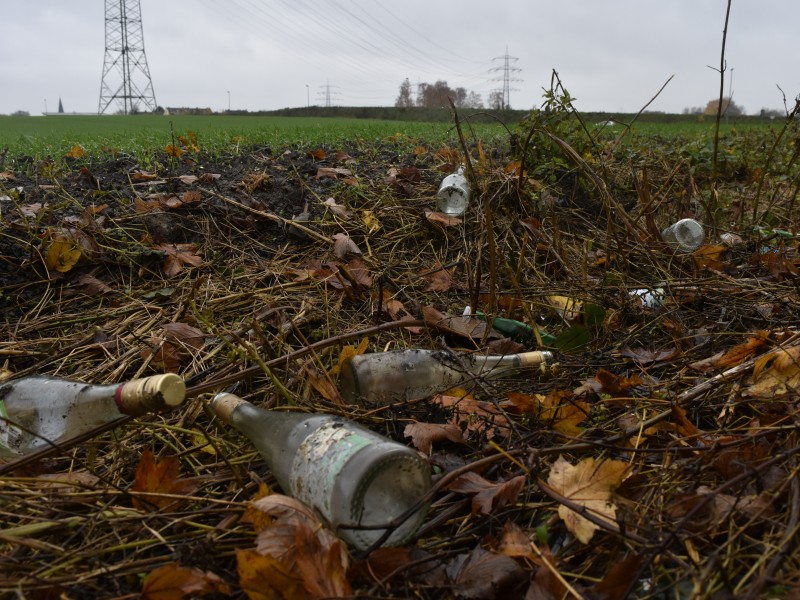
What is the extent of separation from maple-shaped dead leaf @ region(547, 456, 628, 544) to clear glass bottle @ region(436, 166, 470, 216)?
6.14 ft

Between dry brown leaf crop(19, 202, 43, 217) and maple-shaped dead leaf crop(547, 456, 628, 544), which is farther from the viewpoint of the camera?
dry brown leaf crop(19, 202, 43, 217)

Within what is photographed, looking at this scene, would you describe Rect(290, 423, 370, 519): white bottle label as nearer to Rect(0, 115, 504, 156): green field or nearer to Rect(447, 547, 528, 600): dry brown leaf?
Rect(447, 547, 528, 600): dry brown leaf

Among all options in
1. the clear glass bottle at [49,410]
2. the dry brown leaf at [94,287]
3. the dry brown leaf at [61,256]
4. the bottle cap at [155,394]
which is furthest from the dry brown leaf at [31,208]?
the bottle cap at [155,394]

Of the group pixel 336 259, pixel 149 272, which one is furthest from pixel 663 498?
pixel 149 272

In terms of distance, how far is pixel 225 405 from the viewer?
1.29 metres

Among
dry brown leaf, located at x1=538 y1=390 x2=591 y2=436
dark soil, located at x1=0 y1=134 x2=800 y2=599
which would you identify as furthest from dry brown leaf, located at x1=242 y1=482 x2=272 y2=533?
dry brown leaf, located at x1=538 y1=390 x2=591 y2=436

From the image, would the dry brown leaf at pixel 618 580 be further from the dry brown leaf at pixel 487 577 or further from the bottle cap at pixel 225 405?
the bottle cap at pixel 225 405

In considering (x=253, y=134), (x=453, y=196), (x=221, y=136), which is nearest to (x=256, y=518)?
(x=453, y=196)

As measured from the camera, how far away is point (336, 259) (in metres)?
2.43

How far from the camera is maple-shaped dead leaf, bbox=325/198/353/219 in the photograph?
2.78 m

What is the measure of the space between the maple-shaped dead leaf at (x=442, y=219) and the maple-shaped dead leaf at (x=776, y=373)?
1.54 m

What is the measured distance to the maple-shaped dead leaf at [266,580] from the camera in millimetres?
835

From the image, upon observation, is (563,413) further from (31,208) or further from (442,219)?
(31,208)

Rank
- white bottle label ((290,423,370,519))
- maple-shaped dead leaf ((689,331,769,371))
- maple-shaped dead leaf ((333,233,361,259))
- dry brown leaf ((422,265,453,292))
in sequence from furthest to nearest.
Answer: maple-shaped dead leaf ((333,233,361,259)) < dry brown leaf ((422,265,453,292)) < maple-shaped dead leaf ((689,331,769,371)) < white bottle label ((290,423,370,519))
